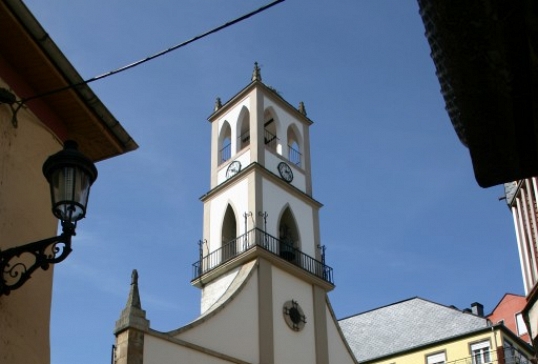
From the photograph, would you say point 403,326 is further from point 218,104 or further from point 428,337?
point 218,104

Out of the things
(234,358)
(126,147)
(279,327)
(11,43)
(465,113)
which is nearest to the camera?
(465,113)

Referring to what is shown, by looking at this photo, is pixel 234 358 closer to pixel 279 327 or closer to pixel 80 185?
pixel 279 327

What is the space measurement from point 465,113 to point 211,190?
24173 mm

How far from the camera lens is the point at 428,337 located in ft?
110

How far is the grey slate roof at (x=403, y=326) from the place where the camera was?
Answer: 1300 inches

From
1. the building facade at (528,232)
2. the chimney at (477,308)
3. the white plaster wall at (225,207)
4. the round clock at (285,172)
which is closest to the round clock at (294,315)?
the white plaster wall at (225,207)

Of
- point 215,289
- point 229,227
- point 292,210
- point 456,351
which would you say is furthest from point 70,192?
point 456,351

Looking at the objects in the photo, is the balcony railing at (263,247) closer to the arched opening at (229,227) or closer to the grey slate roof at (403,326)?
the arched opening at (229,227)

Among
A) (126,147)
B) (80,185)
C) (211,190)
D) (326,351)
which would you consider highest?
(211,190)

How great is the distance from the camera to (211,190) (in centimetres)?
2678

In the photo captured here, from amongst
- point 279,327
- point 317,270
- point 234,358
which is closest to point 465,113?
point 234,358

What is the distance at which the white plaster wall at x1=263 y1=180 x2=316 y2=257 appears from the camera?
82.3ft

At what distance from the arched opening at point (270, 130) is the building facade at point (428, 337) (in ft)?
38.4

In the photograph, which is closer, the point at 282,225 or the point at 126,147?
the point at 126,147
